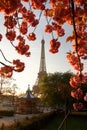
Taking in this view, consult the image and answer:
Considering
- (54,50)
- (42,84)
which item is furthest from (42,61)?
(54,50)

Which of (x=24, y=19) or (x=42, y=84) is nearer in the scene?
(x=24, y=19)

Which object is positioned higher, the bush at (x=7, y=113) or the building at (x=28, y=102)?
the building at (x=28, y=102)

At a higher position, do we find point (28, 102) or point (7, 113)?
point (28, 102)

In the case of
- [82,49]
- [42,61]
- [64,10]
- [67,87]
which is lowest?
[82,49]

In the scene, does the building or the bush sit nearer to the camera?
the bush

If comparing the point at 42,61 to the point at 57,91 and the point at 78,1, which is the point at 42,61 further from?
the point at 78,1

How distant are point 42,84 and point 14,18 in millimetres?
52787

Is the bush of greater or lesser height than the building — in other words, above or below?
below

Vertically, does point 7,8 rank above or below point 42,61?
below

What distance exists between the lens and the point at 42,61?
72.6 metres

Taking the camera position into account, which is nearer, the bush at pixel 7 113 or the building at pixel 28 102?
the bush at pixel 7 113

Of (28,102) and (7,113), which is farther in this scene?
(28,102)

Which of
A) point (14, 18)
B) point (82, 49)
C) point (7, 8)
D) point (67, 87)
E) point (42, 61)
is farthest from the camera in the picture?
point (42, 61)

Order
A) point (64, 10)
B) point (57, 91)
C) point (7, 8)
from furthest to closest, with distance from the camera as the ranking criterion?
point (57, 91) → point (64, 10) → point (7, 8)
